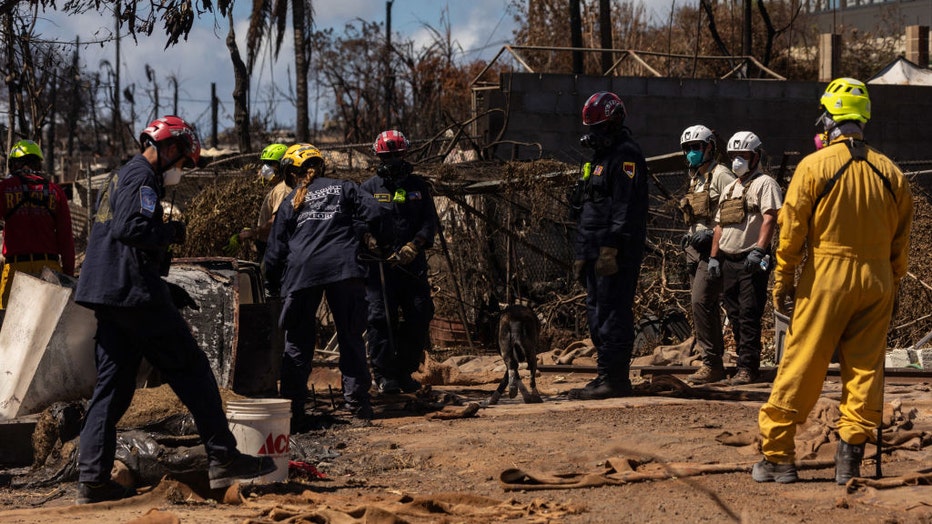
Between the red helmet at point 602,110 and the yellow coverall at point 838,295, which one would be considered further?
the red helmet at point 602,110

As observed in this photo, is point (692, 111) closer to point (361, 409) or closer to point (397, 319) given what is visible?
point (397, 319)

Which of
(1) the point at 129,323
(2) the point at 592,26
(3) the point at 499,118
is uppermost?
(2) the point at 592,26

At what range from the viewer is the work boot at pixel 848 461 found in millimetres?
6094

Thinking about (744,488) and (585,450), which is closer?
(744,488)

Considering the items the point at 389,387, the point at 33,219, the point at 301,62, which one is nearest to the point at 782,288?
the point at 389,387

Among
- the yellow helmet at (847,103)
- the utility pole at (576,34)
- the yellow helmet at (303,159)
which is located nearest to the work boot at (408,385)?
the yellow helmet at (303,159)

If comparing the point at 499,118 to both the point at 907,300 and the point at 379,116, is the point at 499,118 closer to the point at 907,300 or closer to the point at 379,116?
the point at 907,300

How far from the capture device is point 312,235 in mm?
8445

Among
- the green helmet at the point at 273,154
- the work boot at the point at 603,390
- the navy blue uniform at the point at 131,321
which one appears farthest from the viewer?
the green helmet at the point at 273,154

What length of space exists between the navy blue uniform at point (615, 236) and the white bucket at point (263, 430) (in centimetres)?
331

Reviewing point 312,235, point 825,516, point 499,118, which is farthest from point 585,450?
point 499,118

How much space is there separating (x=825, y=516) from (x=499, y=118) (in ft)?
37.4

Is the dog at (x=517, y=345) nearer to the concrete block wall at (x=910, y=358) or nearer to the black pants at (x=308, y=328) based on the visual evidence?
the black pants at (x=308, y=328)

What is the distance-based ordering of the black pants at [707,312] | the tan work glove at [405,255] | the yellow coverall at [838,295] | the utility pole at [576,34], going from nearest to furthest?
the yellow coverall at [838,295], the tan work glove at [405,255], the black pants at [707,312], the utility pole at [576,34]
